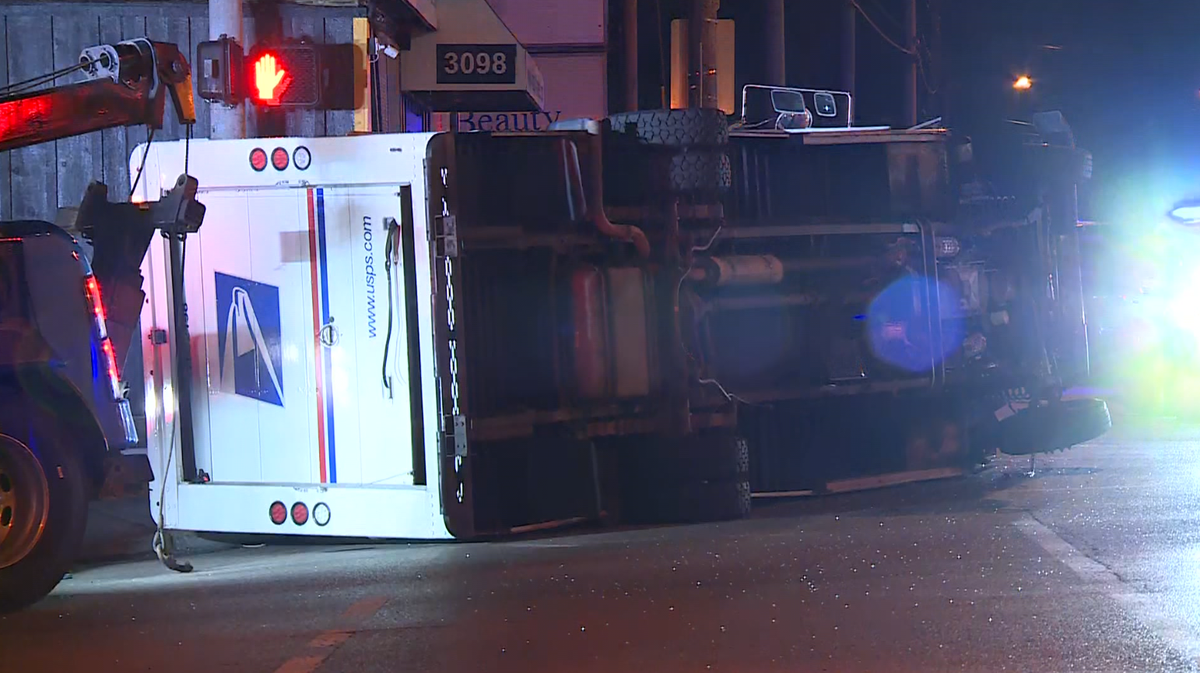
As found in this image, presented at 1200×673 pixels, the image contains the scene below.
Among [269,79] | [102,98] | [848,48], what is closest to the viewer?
[102,98]

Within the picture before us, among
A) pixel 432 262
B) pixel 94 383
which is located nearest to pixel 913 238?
pixel 432 262

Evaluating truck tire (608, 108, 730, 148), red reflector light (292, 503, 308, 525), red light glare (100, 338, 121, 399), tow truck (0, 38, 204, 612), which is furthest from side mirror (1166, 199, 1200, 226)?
red light glare (100, 338, 121, 399)

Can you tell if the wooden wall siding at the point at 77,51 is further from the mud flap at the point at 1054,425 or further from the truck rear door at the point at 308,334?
the mud flap at the point at 1054,425

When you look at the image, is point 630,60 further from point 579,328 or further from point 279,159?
point 279,159

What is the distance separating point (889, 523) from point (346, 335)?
3.64m

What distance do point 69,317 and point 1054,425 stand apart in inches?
286

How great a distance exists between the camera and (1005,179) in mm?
10188

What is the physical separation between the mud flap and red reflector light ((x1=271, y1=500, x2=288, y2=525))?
18.6ft

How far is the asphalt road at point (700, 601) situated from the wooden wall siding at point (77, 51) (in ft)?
14.3

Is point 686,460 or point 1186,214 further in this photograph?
point 1186,214

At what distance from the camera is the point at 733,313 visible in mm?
9141

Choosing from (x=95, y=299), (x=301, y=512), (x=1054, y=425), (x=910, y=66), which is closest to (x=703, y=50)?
(x=1054, y=425)

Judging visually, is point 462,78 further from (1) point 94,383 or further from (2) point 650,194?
(1) point 94,383

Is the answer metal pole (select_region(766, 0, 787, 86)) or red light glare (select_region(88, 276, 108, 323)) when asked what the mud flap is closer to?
red light glare (select_region(88, 276, 108, 323))
